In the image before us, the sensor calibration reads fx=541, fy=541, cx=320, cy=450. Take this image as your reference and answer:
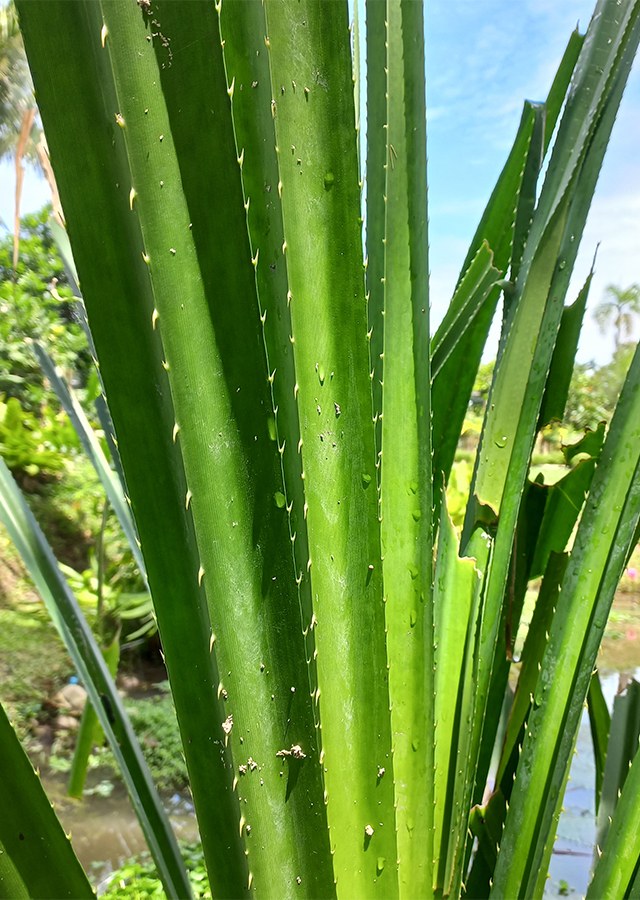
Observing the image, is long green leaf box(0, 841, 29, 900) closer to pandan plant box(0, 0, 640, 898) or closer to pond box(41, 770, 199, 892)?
pandan plant box(0, 0, 640, 898)

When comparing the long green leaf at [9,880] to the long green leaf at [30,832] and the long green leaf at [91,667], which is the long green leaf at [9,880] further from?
the long green leaf at [91,667]

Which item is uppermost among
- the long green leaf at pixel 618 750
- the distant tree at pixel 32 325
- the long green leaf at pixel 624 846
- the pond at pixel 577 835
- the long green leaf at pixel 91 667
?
the distant tree at pixel 32 325

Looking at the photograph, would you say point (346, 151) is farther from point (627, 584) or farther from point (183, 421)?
point (627, 584)

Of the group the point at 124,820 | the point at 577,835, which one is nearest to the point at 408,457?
the point at 577,835

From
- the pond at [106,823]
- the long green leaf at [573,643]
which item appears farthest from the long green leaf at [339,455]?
the pond at [106,823]

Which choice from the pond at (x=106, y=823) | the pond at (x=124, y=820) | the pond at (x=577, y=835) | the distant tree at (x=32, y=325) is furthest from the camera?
the distant tree at (x=32, y=325)

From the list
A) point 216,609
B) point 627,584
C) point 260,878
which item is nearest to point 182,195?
point 216,609

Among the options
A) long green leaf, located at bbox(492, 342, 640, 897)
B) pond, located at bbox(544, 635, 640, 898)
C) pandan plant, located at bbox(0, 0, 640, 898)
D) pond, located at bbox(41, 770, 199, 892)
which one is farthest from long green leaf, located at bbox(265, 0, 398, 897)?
pond, located at bbox(41, 770, 199, 892)

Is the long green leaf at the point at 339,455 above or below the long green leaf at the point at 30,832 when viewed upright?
above
